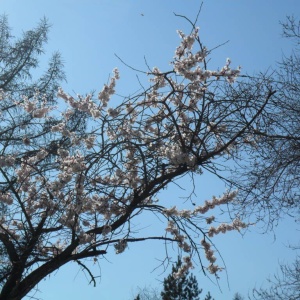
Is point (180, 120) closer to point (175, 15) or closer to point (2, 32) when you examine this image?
point (175, 15)

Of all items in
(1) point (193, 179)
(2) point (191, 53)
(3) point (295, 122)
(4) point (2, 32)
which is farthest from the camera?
(4) point (2, 32)

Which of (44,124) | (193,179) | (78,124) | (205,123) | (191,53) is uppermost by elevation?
(44,124)

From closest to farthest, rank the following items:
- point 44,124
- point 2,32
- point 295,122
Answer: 1. point 295,122
2. point 44,124
3. point 2,32

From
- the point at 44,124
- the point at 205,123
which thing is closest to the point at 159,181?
the point at 205,123

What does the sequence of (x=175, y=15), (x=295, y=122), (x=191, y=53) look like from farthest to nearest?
(x=295, y=122)
(x=191, y=53)
(x=175, y=15)

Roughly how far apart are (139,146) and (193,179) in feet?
2.15

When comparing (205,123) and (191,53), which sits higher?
(191,53)

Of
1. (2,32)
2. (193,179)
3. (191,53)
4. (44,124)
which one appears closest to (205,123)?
(193,179)

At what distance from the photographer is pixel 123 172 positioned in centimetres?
560

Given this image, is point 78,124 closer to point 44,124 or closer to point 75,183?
point 44,124

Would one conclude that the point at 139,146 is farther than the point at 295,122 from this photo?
No

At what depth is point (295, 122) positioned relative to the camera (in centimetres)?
632

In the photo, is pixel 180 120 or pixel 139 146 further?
pixel 180 120

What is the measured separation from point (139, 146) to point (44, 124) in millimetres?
4017
